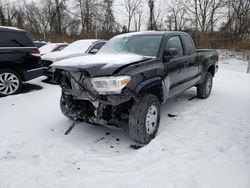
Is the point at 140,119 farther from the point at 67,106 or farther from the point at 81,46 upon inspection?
the point at 81,46

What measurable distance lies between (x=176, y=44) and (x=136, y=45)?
0.93m

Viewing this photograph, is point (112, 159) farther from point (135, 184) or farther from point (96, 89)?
point (96, 89)

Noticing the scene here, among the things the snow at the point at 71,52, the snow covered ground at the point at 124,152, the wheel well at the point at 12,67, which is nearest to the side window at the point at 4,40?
the wheel well at the point at 12,67

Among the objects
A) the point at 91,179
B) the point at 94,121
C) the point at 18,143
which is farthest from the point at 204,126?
the point at 18,143

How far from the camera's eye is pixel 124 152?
11.2 feet

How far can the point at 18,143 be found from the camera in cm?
359

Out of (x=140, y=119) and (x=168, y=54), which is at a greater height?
(x=168, y=54)

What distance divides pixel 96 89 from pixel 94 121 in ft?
1.71

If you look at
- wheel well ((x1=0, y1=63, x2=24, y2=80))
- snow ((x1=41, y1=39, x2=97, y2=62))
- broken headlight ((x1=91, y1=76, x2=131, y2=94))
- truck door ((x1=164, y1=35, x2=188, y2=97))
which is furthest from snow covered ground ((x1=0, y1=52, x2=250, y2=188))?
snow ((x1=41, y1=39, x2=97, y2=62))

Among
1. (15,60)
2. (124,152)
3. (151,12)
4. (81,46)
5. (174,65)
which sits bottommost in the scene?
(124,152)

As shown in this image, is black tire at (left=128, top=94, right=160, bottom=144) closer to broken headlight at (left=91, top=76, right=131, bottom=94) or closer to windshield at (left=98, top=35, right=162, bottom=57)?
broken headlight at (left=91, top=76, right=131, bottom=94)

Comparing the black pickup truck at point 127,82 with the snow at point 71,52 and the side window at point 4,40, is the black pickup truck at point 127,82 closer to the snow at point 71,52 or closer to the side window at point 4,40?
the side window at point 4,40

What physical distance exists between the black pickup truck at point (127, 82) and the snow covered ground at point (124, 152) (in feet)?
1.39

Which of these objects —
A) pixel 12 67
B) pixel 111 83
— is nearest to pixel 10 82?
pixel 12 67
